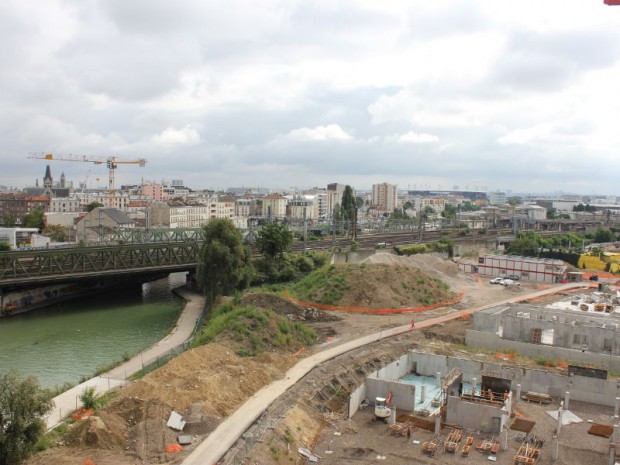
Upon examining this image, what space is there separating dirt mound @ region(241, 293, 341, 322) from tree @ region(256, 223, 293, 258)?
16123 millimetres

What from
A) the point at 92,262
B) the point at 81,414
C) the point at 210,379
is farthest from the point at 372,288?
the point at 81,414

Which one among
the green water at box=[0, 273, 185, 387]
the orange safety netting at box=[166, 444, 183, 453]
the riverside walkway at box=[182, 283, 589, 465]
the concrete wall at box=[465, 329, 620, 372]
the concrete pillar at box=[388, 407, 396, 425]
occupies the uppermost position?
the orange safety netting at box=[166, 444, 183, 453]

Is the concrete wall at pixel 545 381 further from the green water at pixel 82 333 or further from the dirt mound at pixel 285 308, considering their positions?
the green water at pixel 82 333

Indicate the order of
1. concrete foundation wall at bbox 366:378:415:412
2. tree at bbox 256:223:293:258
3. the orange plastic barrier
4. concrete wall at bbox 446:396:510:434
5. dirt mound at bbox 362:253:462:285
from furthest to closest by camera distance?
dirt mound at bbox 362:253:462:285 → tree at bbox 256:223:293:258 → the orange plastic barrier → concrete foundation wall at bbox 366:378:415:412 → concrete wall at bbox 446:396:510:434

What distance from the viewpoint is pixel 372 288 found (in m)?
39.1

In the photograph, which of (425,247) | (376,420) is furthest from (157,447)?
(425,247)

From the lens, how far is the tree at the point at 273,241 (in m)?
50.7

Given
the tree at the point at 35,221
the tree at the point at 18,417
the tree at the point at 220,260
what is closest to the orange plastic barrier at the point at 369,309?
the tree at the point at 220,260

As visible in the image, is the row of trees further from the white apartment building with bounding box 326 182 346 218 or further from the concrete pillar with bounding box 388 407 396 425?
the white apartment building with bounding box 326 182 346 218

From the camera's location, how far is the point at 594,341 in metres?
29.1

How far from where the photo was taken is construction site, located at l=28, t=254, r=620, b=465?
1684cm

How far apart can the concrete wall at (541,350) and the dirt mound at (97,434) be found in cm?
2012

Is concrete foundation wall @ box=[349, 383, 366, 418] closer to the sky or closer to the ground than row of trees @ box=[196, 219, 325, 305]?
closer to the ground

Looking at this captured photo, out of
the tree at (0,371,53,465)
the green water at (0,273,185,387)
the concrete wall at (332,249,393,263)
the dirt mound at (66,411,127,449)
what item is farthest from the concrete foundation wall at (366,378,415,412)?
the concrete wall at (332,249,393,263)
